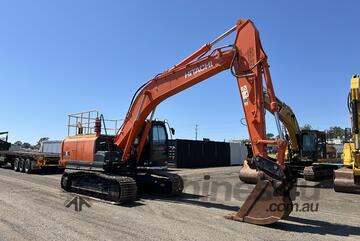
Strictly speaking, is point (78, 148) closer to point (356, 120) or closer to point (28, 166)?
point (356, 120)

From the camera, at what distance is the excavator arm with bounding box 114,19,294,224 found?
8.33 metres

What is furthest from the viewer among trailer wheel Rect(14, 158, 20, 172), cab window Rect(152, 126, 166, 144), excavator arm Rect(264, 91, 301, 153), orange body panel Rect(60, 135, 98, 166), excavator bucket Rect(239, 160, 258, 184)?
trailer wheel Rect(14, 158, 20, 172)

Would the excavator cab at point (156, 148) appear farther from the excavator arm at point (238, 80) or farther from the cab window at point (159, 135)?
the excavator arm at point (238, 80)

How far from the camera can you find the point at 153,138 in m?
13.8

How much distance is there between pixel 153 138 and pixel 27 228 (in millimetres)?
6472

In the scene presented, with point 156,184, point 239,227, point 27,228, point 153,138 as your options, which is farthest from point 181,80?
point 27,228

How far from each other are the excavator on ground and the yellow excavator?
10.9 feet

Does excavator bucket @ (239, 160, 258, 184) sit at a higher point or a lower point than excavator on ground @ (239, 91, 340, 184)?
lower

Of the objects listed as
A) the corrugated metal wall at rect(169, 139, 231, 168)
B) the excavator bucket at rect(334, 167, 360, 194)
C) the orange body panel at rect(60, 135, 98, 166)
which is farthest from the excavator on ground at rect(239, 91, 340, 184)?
the corrugated metal wall at rect(169, 139, 231, 168)

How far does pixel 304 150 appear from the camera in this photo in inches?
828

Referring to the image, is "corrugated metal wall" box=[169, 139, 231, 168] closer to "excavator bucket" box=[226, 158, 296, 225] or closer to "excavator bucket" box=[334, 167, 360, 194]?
"excavator bucket" box=[334, 167, 360, 194]

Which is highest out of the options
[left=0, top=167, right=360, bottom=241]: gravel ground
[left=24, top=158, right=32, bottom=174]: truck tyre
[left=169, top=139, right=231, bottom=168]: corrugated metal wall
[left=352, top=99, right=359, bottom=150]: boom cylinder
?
[left=352, top=99, right=359, bottom=150]: boom cylinder

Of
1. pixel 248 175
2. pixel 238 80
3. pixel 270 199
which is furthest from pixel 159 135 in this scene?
pixel 270 199

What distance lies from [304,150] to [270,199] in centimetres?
1365
